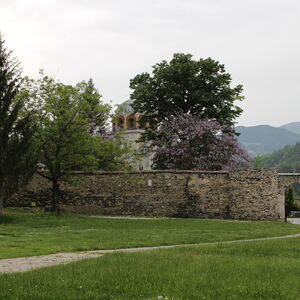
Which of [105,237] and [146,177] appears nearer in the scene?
[105,237]

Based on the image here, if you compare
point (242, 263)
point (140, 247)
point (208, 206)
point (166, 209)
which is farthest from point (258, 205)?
point (242, 263)

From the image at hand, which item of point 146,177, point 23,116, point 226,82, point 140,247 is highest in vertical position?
point 226,82

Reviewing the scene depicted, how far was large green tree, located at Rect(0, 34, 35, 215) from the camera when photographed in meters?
22.7

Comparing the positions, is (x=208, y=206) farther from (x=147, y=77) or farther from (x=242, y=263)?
(x=242, y=263)

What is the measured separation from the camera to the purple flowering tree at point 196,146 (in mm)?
39781

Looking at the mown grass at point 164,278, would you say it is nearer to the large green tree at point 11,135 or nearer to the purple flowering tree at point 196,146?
the large green tree at point 11,135

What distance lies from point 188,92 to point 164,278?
34.2 metres

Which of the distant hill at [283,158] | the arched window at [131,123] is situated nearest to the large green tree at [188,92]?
the arched window at [131,123]

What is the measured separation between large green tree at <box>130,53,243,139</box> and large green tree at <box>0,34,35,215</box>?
61.5 ft

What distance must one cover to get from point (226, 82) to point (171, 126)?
18.1ft

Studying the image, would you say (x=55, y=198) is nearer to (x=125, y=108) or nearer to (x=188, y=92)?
(x=188, y=92)

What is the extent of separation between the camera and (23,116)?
25.9 meters

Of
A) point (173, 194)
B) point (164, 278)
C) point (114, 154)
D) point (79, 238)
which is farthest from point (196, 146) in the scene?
point (164, 278)

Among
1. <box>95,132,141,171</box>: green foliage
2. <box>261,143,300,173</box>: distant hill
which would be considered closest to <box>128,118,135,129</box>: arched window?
<box>95,132,141,171</box>: green foliage
